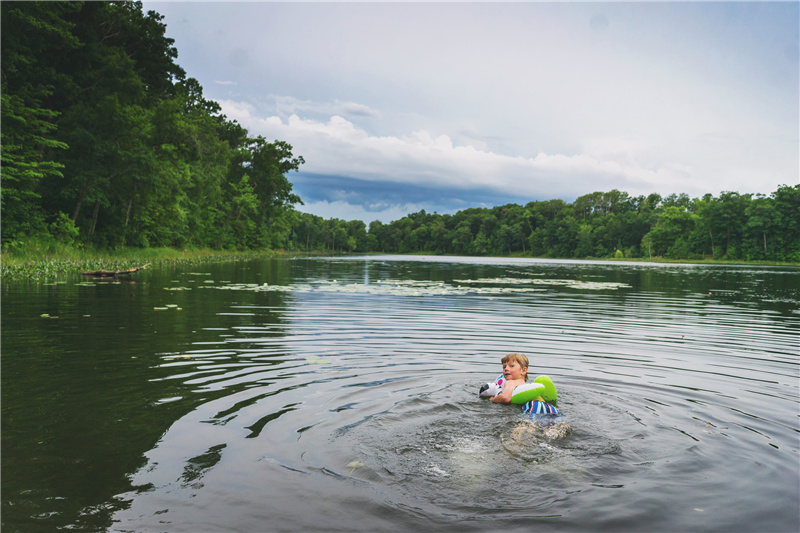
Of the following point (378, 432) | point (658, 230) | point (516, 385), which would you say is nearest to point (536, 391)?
point (516, 385)

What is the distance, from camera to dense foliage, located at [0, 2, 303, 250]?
94.2ft

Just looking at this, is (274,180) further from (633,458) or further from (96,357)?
(633,458)

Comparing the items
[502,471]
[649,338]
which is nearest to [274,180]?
[649,338]

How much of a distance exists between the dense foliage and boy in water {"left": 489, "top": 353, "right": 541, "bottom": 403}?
28.1 m

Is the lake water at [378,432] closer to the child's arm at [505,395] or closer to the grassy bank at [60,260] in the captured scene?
Answer: the child's arm at [505,395]

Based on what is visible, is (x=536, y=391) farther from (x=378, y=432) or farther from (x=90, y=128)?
(x=90, y=128)

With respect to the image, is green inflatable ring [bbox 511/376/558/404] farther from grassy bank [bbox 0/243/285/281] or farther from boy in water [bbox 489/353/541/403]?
grassy bank [bbox 0/243/285/281]

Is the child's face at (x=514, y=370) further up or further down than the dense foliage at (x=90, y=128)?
further down

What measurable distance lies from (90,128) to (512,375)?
127 feet

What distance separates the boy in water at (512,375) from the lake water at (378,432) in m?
0.19

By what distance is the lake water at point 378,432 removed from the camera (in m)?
3.89

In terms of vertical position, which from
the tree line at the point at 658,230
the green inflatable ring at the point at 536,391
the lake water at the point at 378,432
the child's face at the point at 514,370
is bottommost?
the lake water at the point at 378,432

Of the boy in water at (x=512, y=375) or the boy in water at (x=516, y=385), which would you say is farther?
the boy in water at (x=512, y=375)

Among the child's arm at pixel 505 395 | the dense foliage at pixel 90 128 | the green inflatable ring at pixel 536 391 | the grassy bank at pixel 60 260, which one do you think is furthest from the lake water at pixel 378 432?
the dense foliage at pixel 90 128
